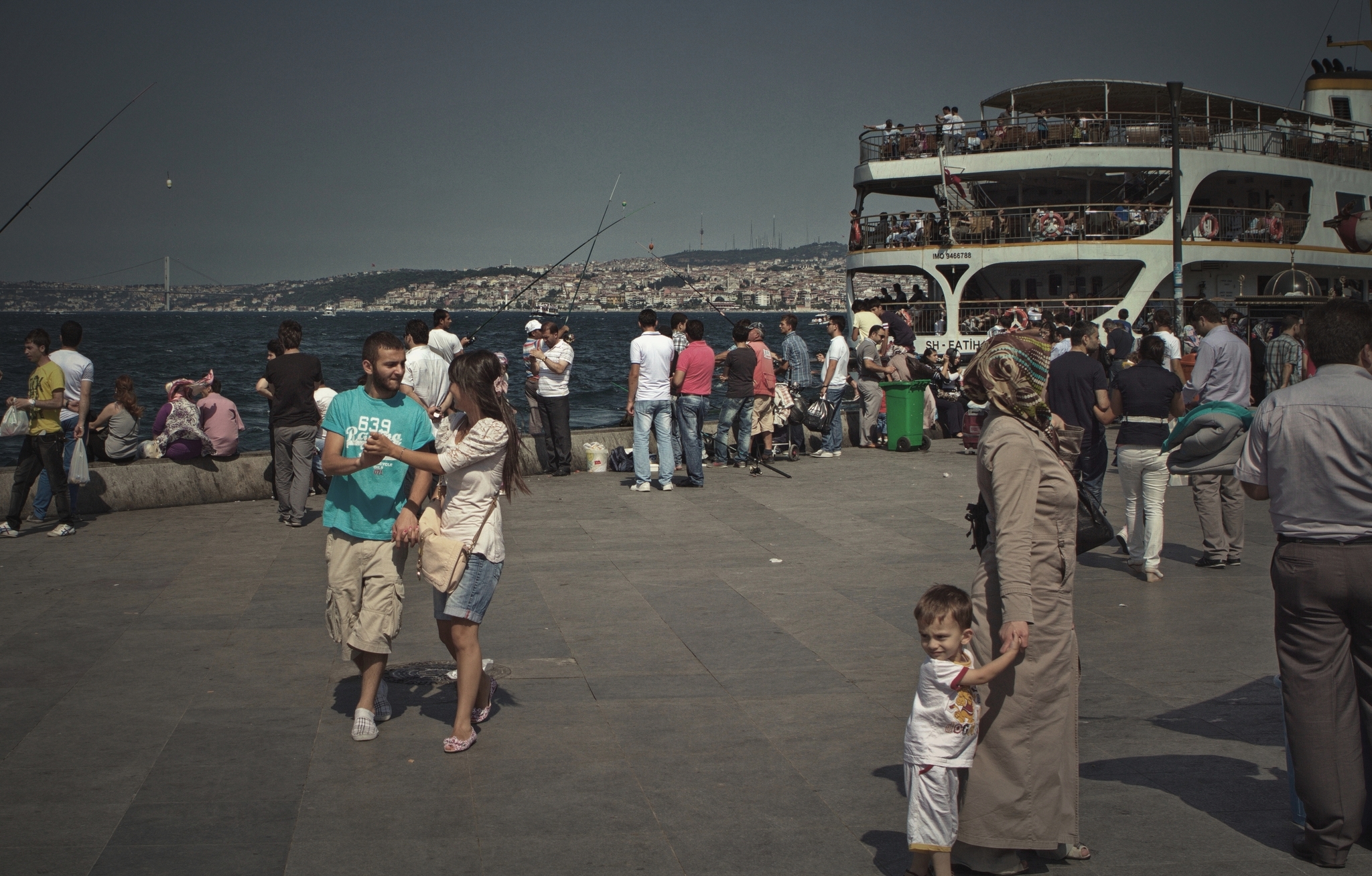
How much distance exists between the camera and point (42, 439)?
9664 mm

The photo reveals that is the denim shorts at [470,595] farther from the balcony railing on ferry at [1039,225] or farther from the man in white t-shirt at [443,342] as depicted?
the balcony railing on ferry at [1039,225]

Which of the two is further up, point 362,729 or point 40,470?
point 40,470

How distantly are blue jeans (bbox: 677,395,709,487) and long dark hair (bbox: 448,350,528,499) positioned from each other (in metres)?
7.60

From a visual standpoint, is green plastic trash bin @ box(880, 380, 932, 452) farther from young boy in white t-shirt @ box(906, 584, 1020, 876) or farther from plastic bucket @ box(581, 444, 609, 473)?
young boy in white t-shirt @ box(906, 584, 1020, 876)

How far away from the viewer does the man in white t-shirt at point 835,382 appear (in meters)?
15.2

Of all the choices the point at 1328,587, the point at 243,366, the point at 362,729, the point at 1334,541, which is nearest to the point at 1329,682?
the point at 1328,587

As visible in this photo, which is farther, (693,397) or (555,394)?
(555,394)

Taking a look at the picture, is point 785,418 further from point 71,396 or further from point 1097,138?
point 1097,138

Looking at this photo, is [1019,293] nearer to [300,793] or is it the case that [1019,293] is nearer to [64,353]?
[64,353]

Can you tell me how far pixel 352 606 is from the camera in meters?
5.23

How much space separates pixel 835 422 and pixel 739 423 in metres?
1.95

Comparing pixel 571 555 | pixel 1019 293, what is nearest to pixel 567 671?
pixel 571 555

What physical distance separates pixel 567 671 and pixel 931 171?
25.3m

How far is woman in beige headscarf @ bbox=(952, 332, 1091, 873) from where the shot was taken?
146 inches
